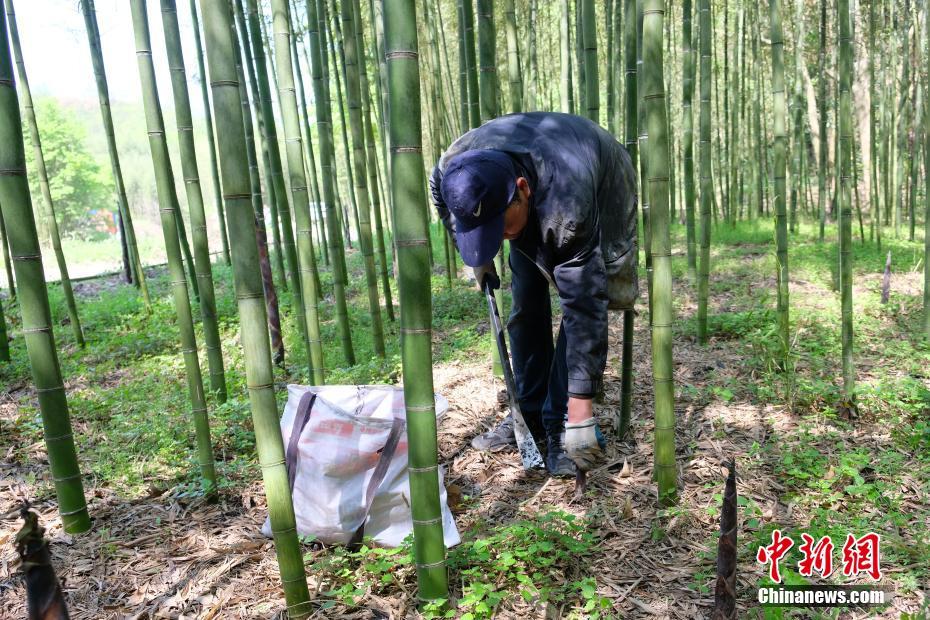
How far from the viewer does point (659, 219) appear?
6.54 ft

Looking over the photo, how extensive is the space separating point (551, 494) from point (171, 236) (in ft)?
6.41

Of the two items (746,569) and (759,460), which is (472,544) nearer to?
(746,569)

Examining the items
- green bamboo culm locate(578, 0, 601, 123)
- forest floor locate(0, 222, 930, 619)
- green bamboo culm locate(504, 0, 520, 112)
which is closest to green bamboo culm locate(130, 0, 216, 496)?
forest floor locate(0, 222, 930, 619)

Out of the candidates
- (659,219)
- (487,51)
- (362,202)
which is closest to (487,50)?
(487,51)

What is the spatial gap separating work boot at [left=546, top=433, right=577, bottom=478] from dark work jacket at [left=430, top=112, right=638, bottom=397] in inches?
18.7

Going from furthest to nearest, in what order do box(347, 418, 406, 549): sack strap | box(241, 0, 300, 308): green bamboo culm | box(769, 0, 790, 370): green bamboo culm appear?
1. box(241, 0, 300, 308): green bamboo culm
2. box(769, 0, 790, 370): green bamboo culm
3. box(347, 418, 406, 549): sack strap

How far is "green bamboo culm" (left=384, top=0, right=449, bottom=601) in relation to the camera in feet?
4.76

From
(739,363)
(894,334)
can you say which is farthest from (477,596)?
(894,334)

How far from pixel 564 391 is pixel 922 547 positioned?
52.9 inches

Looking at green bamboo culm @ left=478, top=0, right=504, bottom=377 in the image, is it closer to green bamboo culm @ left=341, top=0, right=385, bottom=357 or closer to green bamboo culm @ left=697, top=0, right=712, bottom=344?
green bamboo culm @ left=341, top=0, right=385, bottom=357

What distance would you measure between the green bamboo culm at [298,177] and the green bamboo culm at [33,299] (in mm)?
1117

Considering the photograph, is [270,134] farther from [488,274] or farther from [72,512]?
[72,512]

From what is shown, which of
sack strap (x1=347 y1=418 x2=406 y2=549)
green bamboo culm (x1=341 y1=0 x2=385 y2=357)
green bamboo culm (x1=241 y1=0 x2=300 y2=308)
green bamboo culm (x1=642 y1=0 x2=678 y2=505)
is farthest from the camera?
green bamboo culm (x1=241 y1=0 x2=300 y2=308)

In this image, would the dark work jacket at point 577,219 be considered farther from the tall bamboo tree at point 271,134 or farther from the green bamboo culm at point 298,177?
the tall bamboo tree at point 271,134
